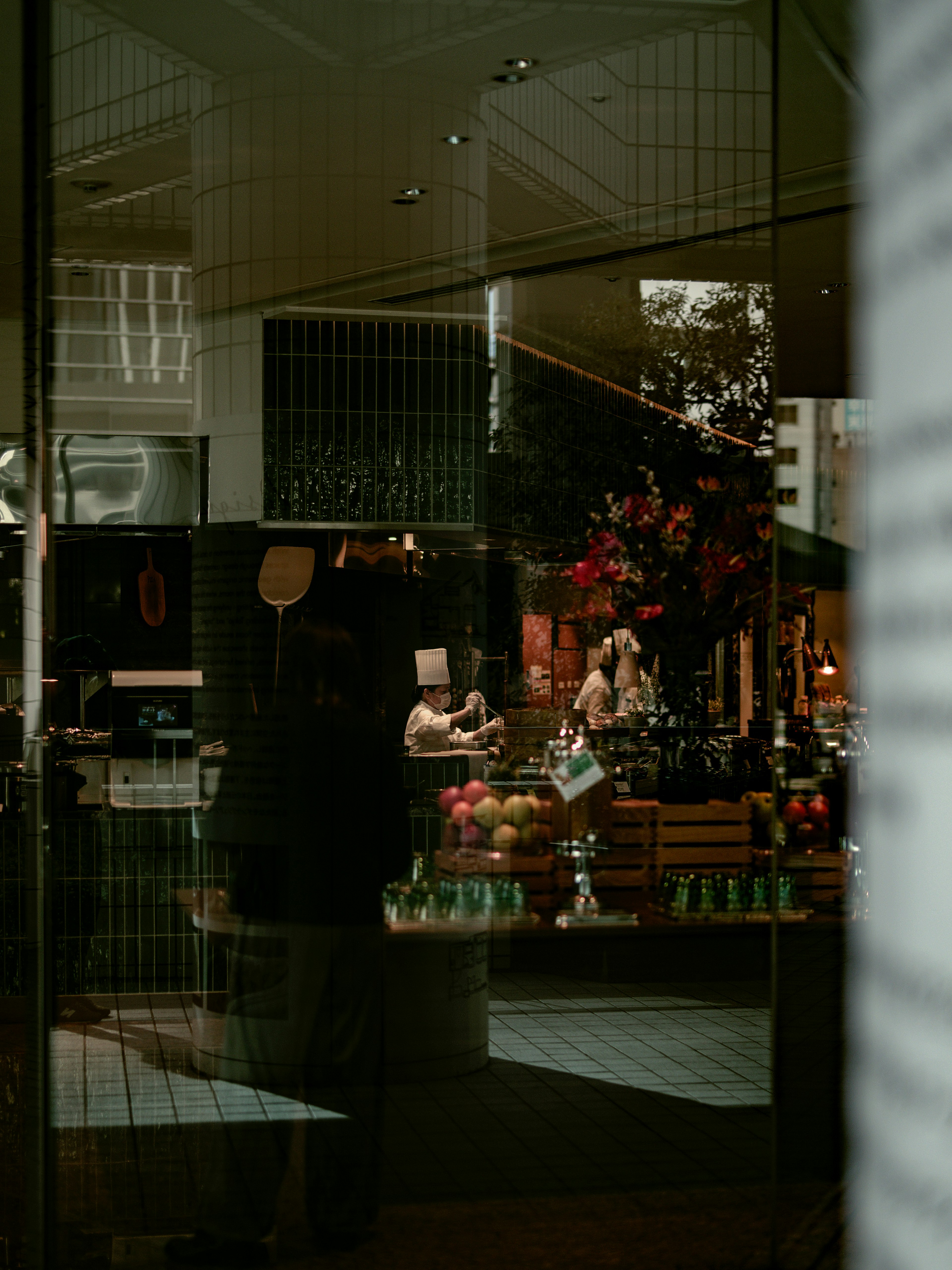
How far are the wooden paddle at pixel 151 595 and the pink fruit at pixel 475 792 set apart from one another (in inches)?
43.0

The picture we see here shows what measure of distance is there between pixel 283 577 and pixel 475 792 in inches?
41.9

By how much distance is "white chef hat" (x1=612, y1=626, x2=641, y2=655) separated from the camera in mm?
3752

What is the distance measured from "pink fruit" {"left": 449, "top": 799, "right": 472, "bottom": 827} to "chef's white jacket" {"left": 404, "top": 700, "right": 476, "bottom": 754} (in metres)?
0.19

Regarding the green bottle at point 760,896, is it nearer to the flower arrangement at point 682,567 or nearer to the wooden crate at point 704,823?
the wooden crate at point 704,823

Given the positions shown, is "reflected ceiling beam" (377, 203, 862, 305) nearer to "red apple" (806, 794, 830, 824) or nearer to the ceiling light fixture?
the ceiling light fixture

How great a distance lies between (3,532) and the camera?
10.4 ft

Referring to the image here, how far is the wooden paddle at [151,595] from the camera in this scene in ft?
9.99

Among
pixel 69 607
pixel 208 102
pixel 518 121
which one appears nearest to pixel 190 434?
pixel 69 607

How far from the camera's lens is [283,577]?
3.00m

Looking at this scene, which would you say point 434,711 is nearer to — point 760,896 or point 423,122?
point 760,896

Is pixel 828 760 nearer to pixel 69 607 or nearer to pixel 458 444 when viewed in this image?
pixel 458 444

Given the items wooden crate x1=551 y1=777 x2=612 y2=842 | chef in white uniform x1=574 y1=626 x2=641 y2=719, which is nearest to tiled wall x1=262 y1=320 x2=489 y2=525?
chef in white uniform x1=574 y1=626 x2=641 y2=719

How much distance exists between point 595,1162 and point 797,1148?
497 millimetres

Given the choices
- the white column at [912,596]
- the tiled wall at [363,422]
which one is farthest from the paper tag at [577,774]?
the white column at [912,596]
